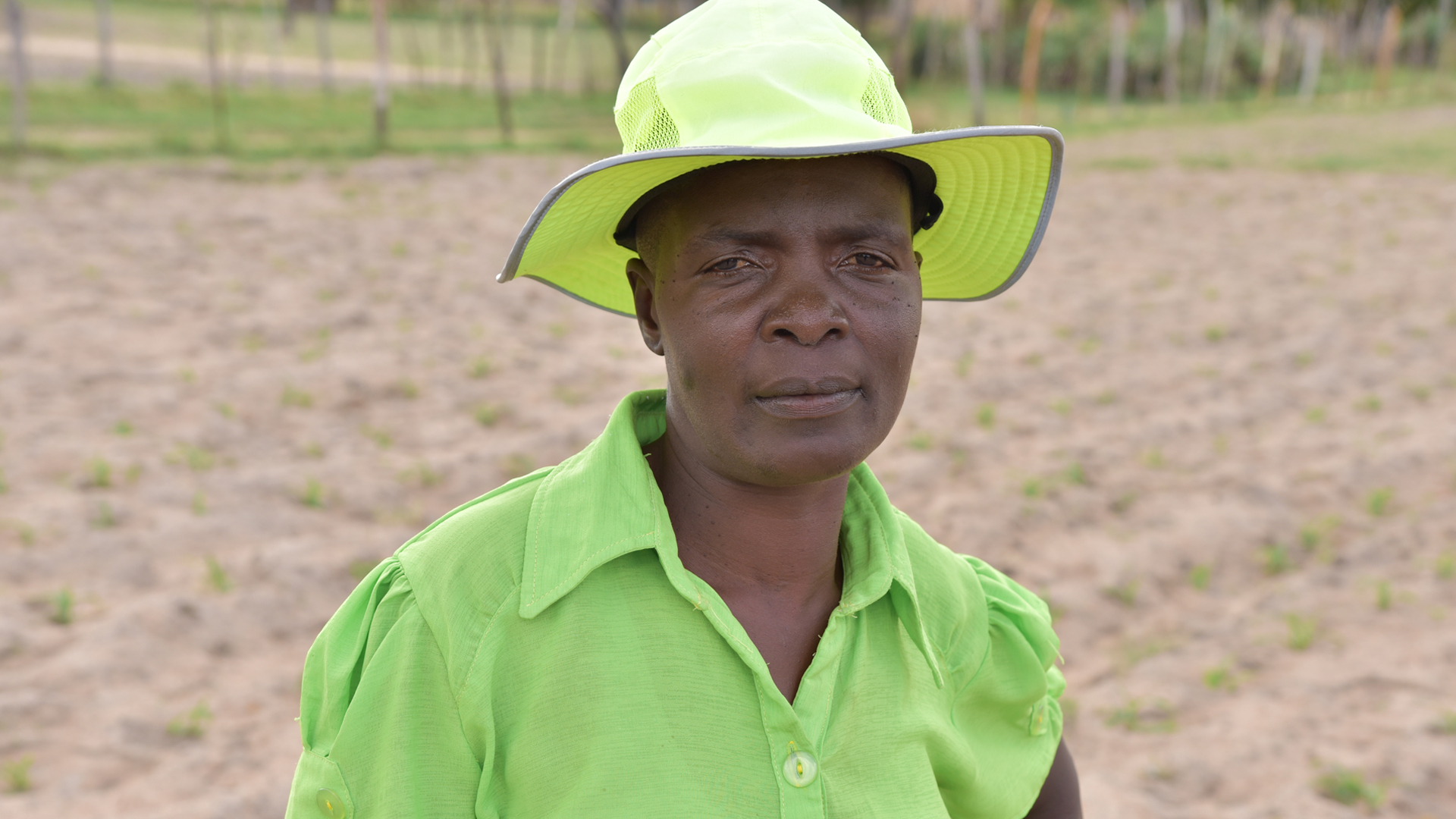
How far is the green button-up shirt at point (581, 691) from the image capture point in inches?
48.3

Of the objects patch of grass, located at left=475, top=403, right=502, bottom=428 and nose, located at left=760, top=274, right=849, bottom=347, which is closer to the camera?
nose, located at left=760, top=274, right=849, bottom=347

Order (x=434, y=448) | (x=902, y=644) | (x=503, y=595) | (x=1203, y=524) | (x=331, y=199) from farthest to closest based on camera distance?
Result: (x=331, y=199) → (x=434, y=448) → (x=1203, y=524) → (x=902, y=644) → (x=503, y=595)

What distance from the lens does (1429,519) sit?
4.72 m

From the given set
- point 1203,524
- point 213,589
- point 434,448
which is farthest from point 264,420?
point 1203,524

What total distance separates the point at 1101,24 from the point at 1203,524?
31615 millimetres

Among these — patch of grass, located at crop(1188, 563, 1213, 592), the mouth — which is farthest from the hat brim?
patch of grass, located at crop(1188, 563, 1213, 592)

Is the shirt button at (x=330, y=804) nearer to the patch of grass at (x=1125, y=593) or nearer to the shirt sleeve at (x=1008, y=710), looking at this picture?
the shirt sleeve at (x=1008, y=710)

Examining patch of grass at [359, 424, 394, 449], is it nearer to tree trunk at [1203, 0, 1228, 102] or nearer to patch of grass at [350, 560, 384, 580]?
patch of grass at [350, 560, 384, 580]

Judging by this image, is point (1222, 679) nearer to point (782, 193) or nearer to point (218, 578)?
point (782, 193)

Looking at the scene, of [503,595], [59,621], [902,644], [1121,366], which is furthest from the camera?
[1121,366]

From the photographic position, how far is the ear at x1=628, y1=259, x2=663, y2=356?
141 centimetres

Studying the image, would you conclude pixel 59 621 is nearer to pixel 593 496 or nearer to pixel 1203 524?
pixel 593 496

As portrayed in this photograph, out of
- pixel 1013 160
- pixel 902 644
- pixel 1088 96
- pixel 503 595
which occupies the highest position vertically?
pixel 1013 160

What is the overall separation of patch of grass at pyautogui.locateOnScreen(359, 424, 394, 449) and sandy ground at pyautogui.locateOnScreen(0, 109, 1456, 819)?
3 cm
